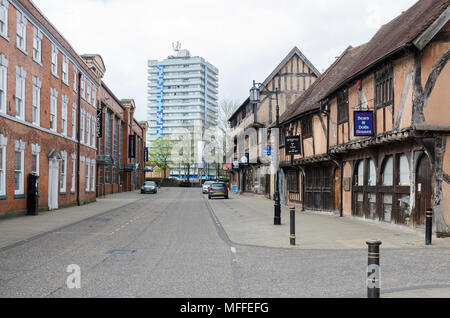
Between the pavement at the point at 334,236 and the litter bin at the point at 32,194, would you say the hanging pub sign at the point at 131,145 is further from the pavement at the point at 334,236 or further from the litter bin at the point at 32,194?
the pavement at the point at 334,236

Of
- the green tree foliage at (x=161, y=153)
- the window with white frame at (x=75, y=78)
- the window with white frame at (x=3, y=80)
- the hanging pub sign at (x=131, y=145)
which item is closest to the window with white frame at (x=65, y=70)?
the window with white frame at (x=75, y=78)

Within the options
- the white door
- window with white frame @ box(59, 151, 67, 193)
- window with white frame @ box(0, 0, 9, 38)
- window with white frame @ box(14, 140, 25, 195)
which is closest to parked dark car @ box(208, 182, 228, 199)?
window with white frame @ box(59, 151, 67, 193)

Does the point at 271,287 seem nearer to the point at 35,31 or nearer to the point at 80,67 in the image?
the point at 35,31

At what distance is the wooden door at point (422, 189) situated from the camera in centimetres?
1410

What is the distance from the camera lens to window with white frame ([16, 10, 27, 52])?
20906mm

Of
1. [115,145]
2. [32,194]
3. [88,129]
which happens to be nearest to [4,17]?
[32,194]

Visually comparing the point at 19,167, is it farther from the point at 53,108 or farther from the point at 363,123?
the point at 363,123

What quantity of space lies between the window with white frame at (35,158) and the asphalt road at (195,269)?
32.4 ft

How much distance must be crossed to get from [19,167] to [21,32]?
6190mm

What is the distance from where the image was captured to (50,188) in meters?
26.0

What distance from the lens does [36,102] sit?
76.9ft

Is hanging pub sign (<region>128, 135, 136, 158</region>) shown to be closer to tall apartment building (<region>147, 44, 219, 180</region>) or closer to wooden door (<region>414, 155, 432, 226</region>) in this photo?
wooden door (<region>414, 155, 432, 226</region>)
